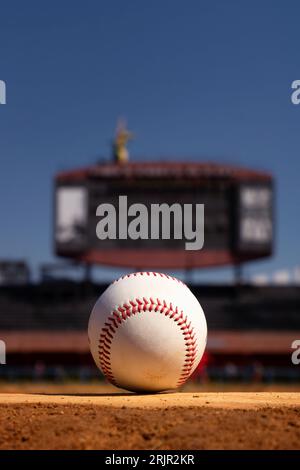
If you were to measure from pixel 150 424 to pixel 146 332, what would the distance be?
152 centimetres

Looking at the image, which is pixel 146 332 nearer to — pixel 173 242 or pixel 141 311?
pixel 141 311

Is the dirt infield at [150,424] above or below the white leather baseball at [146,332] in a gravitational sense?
below

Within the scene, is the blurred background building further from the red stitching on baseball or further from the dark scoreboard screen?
the red stitching on baseball

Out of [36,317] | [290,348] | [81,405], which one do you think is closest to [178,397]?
[81,405]

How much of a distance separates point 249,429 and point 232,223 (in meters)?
25.3

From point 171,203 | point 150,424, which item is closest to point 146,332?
point 150,424

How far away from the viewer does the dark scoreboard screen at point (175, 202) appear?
96.8ft

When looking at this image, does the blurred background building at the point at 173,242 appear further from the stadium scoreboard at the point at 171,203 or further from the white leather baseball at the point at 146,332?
the white leather baseball at the point at 146,332

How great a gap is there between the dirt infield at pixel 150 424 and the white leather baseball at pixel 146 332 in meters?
0.33

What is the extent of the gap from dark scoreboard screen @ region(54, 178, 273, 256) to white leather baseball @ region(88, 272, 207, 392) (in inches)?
895

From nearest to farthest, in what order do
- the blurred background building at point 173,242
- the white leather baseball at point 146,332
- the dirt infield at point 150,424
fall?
the dirt infield at point 150,424, the white leather baseball at point 146,332, the blurred background building at point 173,242

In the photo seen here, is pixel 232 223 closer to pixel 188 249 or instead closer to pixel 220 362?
pixel 188 249

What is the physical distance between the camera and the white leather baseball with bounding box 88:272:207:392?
6.23 metres

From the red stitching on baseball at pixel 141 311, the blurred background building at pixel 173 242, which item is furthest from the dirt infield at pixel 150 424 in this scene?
the blurred background building at pixel 173 242
